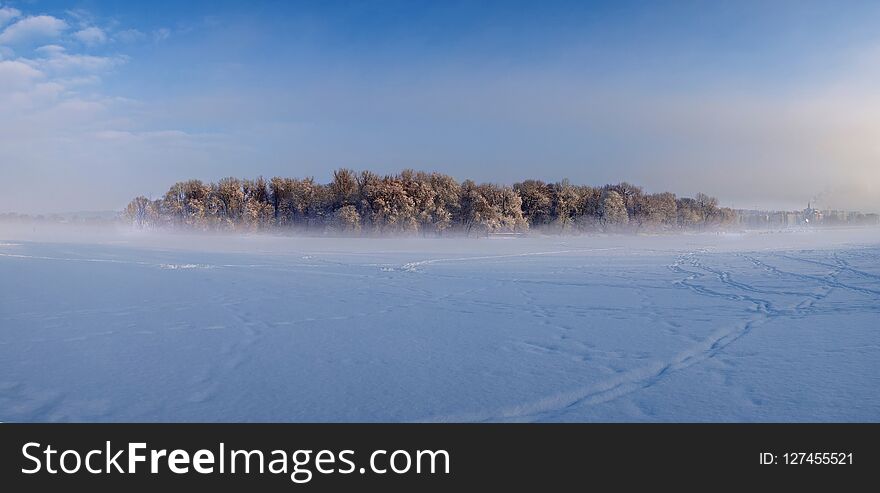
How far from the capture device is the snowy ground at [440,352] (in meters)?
3.87

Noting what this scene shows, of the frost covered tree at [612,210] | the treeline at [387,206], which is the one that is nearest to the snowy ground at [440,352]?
the treeline at [387,206]

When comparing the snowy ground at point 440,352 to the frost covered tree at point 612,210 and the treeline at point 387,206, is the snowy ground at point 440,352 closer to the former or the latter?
the treeline at point 387,206

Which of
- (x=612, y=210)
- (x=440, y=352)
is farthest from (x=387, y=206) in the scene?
(x=440, y=352)

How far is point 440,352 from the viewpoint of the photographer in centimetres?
555

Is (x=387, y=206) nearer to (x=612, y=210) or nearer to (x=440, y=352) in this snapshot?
(x=612, y=210)

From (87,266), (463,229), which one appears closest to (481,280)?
(87,266)

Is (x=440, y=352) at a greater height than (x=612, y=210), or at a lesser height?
lesser

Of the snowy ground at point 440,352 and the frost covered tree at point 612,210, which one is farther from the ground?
the frost covered tree at point 612,210

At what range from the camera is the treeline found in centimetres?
4594

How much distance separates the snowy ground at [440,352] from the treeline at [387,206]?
34.9 m

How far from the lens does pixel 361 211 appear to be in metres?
47.0

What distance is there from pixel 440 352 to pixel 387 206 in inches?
1585

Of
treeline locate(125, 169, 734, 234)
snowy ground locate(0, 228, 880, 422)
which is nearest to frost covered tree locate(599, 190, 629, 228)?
treeline locate(125, 169, 734, 234)
